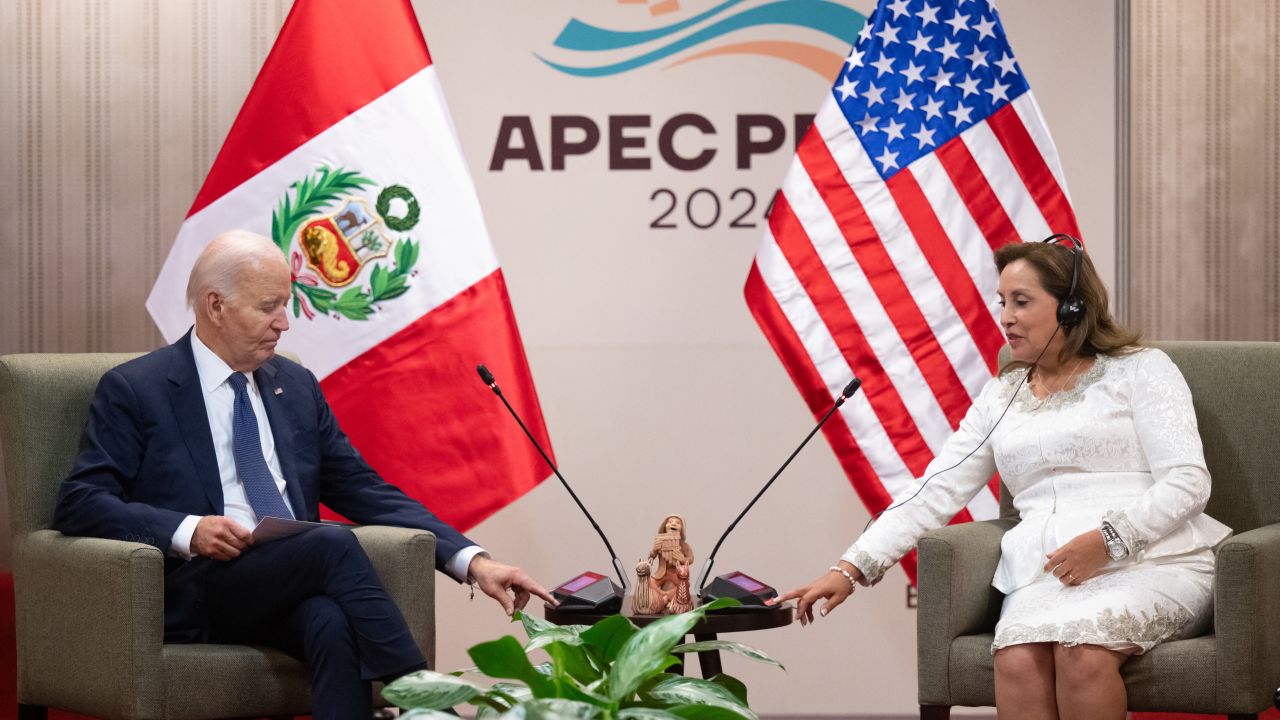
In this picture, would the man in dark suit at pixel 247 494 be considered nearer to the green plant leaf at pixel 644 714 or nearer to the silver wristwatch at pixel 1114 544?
the silver wristwatch at pixel 1114 544

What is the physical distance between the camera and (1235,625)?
2318 mm

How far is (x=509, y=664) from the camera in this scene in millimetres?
1292

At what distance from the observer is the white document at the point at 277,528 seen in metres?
2.36

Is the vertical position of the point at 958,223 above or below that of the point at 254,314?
above

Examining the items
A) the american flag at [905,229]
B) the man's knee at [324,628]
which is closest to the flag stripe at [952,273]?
the american flag at [905,229]

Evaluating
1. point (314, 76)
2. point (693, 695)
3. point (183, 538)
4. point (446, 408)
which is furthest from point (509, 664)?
→ point (314, 76)

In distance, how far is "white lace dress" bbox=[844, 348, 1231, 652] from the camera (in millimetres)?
2416

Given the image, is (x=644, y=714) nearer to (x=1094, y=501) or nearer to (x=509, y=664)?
(x=509, y=664)

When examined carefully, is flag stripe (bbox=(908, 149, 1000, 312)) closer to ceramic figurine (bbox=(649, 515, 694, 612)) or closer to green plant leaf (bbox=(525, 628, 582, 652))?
ceramic figurine (bbox=(649, 515, 694, 612))

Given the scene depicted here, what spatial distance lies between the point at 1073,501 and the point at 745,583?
2.36ft

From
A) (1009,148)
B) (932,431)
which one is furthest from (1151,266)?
(932,431)

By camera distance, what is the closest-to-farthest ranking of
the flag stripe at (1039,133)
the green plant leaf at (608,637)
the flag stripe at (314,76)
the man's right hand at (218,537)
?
the green plant leaf at (608,637)
the man's right hand at (218,537)
the flag stripe at (314,76)
the flag stripe at (1039,133)

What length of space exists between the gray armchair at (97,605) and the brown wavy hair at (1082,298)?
1365 millimetres

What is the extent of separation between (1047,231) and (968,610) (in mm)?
1405
